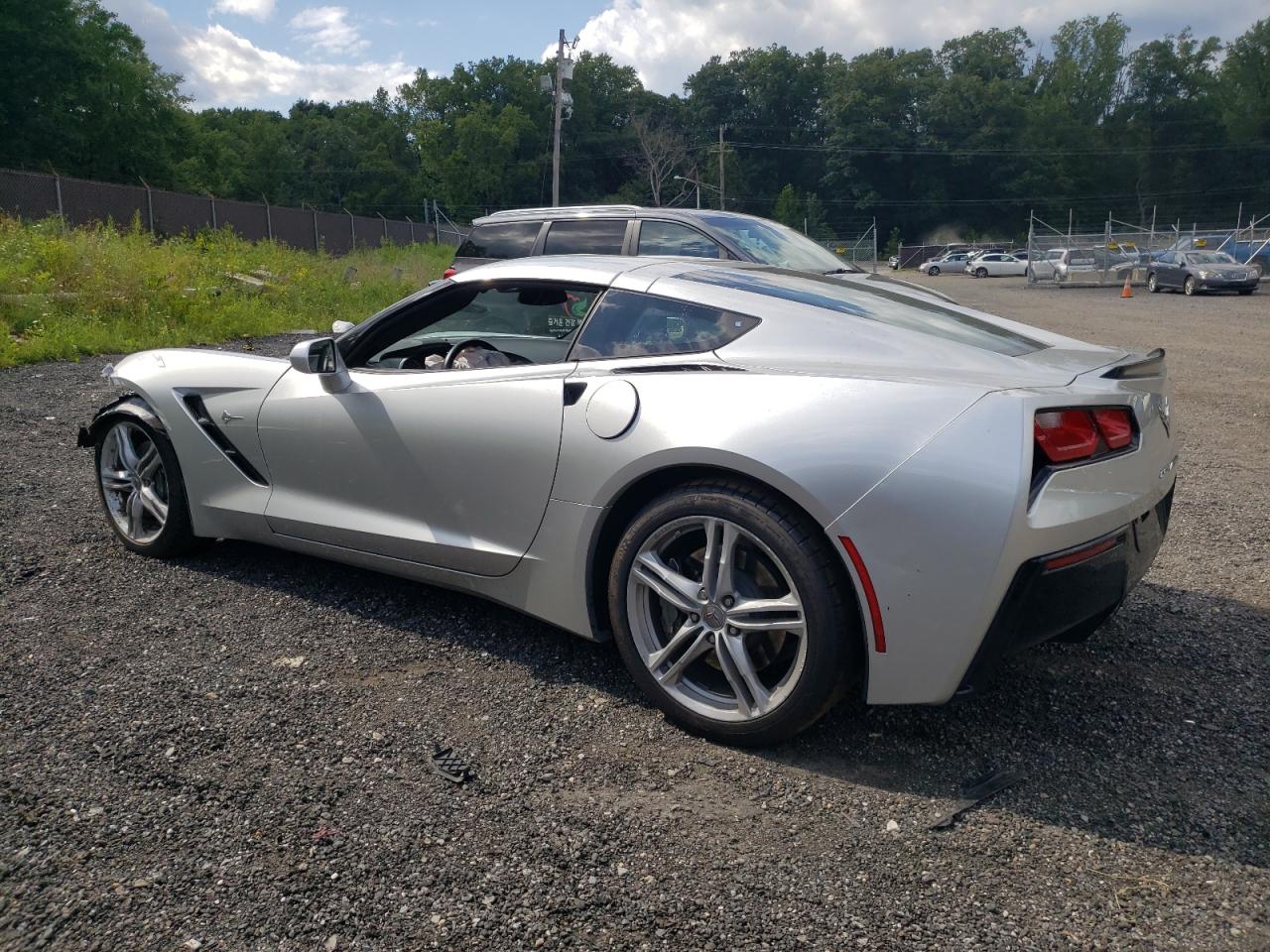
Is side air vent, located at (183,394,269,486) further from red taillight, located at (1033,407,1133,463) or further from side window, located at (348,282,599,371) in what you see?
red taillight, located at (1033,407,1133,463)

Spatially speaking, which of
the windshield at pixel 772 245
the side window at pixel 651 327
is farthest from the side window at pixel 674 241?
the side window at pixel 651 327

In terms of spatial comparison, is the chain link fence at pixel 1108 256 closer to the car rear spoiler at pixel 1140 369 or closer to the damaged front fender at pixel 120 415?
the car rear spoiler at pixel 1140 369

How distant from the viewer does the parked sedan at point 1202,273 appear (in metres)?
26.3

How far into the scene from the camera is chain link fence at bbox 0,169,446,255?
60.1 ft

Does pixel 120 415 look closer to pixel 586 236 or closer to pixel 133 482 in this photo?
pixel 133 482

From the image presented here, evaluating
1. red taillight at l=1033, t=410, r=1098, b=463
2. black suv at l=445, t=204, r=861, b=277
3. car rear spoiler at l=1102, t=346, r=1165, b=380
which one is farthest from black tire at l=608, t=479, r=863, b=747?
black suv at l=445, t=204, r=861, b=277

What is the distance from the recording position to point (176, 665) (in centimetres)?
327

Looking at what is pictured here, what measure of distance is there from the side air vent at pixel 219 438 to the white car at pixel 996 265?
57140 mm

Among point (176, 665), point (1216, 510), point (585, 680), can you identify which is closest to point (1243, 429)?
point (1216, 510)

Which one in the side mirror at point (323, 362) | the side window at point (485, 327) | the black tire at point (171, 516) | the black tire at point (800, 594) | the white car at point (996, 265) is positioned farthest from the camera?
the white car at point (996, 265)

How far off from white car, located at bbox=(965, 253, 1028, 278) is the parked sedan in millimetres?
27580

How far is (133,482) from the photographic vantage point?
14.1ft

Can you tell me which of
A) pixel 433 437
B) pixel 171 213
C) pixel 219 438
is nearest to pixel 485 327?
pixel 433 437

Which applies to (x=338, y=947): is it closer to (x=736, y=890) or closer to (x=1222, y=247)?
(x=736, y=890)
